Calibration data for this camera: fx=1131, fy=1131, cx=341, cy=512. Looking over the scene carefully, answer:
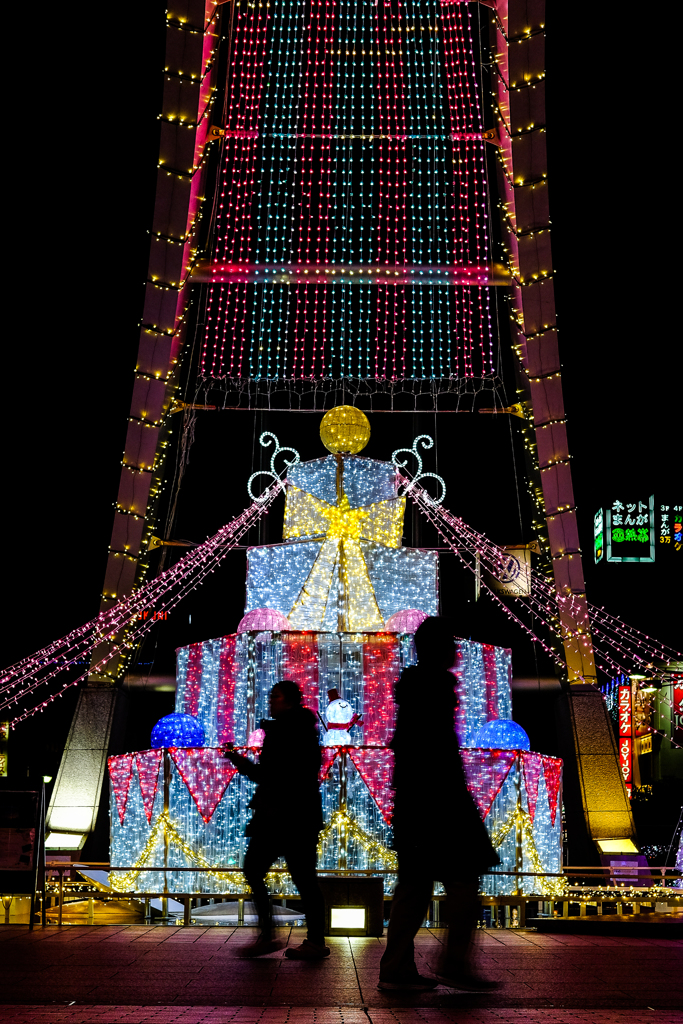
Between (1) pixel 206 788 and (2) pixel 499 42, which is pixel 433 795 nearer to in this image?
(1) pixel 206 788

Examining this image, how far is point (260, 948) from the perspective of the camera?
18.1 ft

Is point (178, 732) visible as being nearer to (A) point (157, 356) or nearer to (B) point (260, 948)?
(A) point (157, 356)

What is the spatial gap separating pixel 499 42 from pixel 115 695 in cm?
925

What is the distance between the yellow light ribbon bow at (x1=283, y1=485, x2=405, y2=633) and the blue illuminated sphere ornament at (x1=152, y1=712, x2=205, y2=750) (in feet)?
5.35

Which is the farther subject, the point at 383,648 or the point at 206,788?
the point at 383,648

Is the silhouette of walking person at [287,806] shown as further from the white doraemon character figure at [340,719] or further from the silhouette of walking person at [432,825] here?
the white doraemon character figure at [340,719]

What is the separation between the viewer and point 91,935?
260 inches

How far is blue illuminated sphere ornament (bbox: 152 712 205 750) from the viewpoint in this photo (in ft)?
37.1

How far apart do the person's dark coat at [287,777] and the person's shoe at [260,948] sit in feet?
1.68

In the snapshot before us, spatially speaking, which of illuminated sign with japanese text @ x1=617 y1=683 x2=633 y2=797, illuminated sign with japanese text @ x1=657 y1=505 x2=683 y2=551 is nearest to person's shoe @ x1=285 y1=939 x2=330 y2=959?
illuminated sign with japanese text @ x1=617 y1=683 x2=633 y2=797

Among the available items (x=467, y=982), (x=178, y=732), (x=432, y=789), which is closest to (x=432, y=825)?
(x=432, y=789)

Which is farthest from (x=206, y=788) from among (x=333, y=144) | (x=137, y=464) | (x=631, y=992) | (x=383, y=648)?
(x=333, y=144)

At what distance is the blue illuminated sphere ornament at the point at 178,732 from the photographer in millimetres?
11305

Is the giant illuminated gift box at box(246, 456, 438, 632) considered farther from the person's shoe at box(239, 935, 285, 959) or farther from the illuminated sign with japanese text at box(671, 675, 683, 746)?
the illuminated sign with japanese text at box(671, 675, 683, 746)
